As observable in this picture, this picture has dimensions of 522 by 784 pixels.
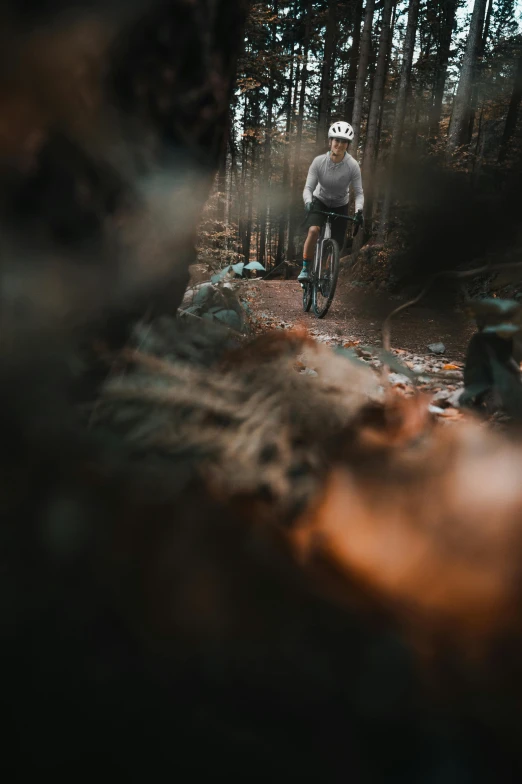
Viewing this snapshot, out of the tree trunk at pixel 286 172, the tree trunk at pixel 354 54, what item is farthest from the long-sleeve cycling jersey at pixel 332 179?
the tree trunk at pixel 286 172

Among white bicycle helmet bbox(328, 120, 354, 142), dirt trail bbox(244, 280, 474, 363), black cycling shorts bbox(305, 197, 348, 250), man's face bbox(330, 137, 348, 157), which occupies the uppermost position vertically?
white bicycle helmet bbox(328, 120, 354, 142)

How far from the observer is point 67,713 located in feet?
2.23

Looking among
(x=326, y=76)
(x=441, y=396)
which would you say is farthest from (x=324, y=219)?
(x=326, y=76)

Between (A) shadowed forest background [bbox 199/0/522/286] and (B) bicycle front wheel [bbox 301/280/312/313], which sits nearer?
(A) shadowed forest background [bbox 199/0/522/286]

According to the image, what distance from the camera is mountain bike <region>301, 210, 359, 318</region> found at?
5.79 metres

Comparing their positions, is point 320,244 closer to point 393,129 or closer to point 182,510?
point 182,510

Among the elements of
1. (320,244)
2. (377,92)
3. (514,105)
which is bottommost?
(320,244)

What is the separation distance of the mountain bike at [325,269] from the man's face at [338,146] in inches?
27.1

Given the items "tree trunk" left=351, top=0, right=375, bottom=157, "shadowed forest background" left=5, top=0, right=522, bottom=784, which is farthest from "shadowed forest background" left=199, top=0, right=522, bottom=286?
"shadowed forest background" left=5, top=0, right=522, bottom=784

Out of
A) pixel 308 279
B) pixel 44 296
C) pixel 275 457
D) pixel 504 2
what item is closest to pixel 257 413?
pixel 275 457

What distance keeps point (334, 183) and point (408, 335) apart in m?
2.53

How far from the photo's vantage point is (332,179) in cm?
584

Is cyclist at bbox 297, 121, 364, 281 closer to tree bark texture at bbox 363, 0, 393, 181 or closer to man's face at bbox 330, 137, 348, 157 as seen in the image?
man's face at bbox 330, 137, 348, 157

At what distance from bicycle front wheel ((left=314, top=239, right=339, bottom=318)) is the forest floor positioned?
191 millimetres
